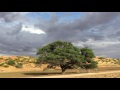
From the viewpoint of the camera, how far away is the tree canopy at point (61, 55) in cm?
2447

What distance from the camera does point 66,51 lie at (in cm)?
2484

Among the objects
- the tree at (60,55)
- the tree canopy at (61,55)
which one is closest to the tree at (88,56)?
the tree canopy at (61,55)

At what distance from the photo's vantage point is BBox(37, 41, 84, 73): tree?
24422 mm

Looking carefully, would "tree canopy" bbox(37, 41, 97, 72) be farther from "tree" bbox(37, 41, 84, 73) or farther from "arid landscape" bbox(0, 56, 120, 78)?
"arid landscape" bbox(0, 56, 120, 78)

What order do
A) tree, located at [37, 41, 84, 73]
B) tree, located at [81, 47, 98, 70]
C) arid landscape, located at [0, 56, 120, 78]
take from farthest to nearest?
tree, located at [81, 47, 98, 70] → tree, located at [37, 41, 84, 73] → arid landscape, located at [0, 56, 120, 78]

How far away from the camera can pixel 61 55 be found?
80.3ft

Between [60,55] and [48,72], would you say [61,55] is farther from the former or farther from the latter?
[48,72]

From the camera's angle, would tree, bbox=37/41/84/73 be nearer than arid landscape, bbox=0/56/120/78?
No

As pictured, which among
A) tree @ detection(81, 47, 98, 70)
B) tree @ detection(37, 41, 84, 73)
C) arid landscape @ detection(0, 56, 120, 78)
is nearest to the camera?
arid landscape @ detection(0, 56, 120, 78)

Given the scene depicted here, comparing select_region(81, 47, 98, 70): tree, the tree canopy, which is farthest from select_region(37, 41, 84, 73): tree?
select_region(81, 47, 98, 70): tree
